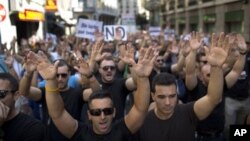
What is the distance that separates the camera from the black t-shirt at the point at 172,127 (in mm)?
3922

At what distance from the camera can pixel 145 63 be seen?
4070 mm

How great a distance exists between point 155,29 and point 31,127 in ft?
51.4

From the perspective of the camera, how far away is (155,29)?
1902 centimetres

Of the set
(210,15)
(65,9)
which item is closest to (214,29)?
(210,15)

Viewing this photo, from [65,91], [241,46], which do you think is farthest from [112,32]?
[65,91]

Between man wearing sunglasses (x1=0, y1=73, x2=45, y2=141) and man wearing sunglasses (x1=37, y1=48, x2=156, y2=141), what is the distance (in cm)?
29

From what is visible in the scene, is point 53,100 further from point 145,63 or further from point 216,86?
point 216,86

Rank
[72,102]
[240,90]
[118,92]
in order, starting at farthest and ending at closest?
[240,90], [118,92], [72,102]

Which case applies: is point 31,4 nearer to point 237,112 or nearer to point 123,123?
point 237,112

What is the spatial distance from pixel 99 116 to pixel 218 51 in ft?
3.70

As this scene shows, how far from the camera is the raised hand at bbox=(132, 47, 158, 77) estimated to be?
401 centimetres

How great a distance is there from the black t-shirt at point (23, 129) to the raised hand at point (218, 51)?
1.47 m

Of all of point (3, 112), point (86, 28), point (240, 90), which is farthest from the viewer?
point (86, 28)

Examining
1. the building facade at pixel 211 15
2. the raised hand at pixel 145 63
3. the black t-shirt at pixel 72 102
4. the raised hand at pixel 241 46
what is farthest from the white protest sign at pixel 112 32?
the building facade at pixel 211 15
